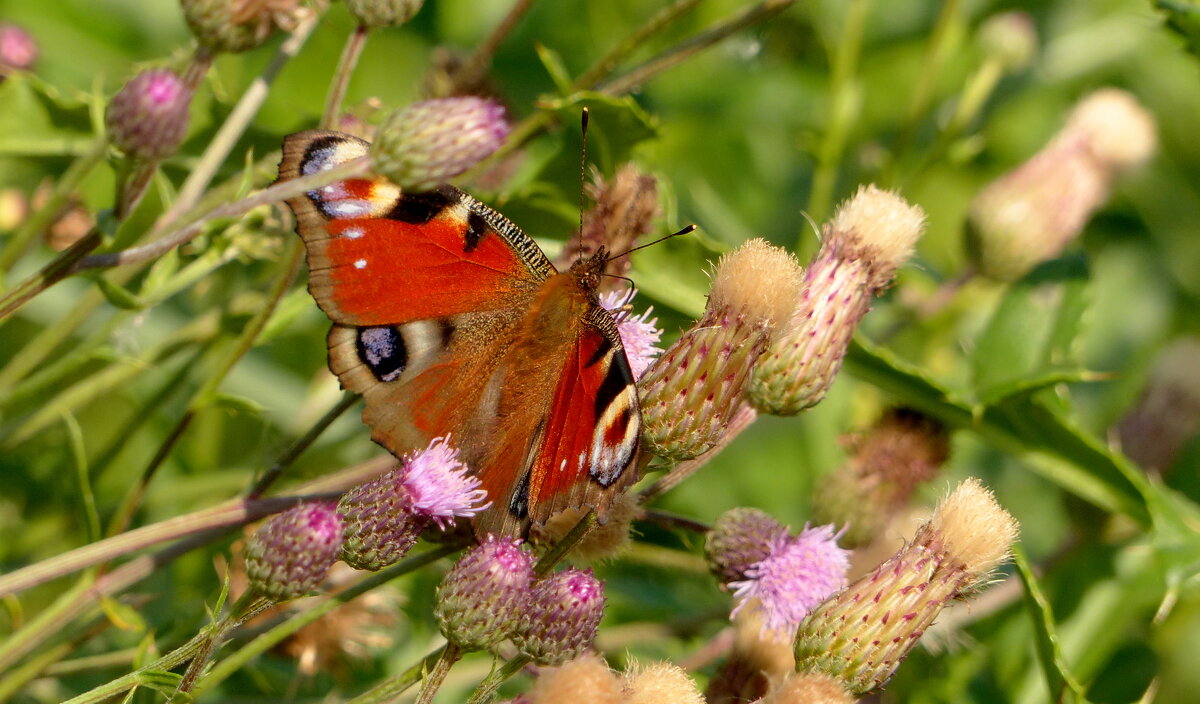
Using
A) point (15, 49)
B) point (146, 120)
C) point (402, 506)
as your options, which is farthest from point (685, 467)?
point (15, 49)

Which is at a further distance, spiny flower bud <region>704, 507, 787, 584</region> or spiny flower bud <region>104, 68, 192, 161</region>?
spiny flower bud <region>704, 507, 787, 584</region>

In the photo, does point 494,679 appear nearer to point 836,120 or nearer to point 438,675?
point 438,675

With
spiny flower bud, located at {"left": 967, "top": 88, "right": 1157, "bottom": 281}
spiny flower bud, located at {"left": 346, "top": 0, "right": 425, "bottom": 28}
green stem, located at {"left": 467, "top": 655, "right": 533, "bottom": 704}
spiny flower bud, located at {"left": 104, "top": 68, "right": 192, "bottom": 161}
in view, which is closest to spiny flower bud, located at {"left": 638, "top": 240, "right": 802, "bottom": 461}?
green stem, located at {"left": 467, "top": 655, "right": 533, "bottom": 704}

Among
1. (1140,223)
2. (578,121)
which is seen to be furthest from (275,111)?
(1140,223)

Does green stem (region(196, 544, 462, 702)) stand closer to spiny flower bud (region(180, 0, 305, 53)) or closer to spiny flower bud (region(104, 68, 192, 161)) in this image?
spiny flower bud (region(104, 68, 192, 161))

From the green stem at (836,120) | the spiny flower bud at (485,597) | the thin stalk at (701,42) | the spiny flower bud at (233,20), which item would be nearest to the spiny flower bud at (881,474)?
the green stem at (836,120)

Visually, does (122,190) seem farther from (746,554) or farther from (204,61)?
(746,554)
